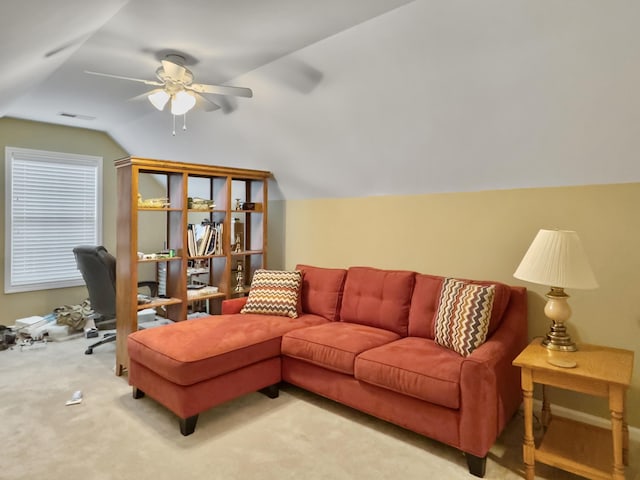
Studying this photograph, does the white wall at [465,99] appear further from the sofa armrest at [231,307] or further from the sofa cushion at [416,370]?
the sofa armrest at [231,307]

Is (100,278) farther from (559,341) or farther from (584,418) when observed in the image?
(584,418)

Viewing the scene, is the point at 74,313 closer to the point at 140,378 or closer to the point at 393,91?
the point at 140,378

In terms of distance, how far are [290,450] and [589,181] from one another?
2.43 m

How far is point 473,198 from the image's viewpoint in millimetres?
3082

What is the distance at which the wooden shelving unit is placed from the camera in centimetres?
327

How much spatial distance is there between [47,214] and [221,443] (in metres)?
4.22

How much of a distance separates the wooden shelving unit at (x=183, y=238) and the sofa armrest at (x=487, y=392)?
2.49 m

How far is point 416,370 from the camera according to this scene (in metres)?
2.28

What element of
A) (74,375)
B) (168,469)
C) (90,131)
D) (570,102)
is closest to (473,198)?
(570,102)

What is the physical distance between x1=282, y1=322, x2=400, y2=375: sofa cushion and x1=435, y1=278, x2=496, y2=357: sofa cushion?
0.43 m

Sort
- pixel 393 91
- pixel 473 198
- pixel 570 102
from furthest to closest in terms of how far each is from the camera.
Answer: pixel 473 198, pixel 393 91, pixel 570 102

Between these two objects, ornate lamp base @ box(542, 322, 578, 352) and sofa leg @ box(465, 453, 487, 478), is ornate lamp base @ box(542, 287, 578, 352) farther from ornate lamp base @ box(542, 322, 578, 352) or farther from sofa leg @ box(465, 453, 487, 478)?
sofa leg @ box(465, 453, 487, 478)

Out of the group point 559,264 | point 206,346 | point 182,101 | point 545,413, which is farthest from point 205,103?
point 545,413

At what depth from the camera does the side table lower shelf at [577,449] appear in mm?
1948
